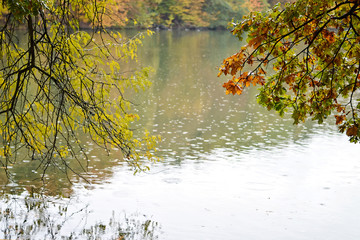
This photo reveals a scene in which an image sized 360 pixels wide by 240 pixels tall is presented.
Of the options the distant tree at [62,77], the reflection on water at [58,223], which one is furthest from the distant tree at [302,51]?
the reflection on water at [58,223]

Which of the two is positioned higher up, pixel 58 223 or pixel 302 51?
pixel 302 51

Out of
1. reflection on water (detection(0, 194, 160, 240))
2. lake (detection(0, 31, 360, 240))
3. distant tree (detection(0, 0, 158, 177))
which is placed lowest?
lake (detection(0, 31, 360, 240))

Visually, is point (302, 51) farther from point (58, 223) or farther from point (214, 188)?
point (214, 188)

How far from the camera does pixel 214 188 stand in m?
14.0

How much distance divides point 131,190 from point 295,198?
3681 mm

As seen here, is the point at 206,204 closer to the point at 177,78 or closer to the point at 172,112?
the point at 172,112

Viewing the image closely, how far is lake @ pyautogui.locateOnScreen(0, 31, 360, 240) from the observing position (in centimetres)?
1079

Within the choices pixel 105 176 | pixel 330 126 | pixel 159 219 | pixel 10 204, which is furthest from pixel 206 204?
pixel 330 126

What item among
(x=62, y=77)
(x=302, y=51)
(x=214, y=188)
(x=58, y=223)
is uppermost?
(x=302, y=51)

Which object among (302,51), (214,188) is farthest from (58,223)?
(302,51)

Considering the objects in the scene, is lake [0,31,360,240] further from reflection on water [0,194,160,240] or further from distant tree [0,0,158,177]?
distant tree [0,0,158,177]

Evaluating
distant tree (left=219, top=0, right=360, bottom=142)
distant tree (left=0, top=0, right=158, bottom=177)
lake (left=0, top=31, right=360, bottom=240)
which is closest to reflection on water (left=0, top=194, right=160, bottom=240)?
lake (left=0, top=31, right=360, bottom=240)

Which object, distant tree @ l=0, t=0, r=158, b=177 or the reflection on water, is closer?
Answer: distant tree @ l=0, t=0, r=158, b=177

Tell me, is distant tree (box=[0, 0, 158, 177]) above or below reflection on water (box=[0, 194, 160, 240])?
above
